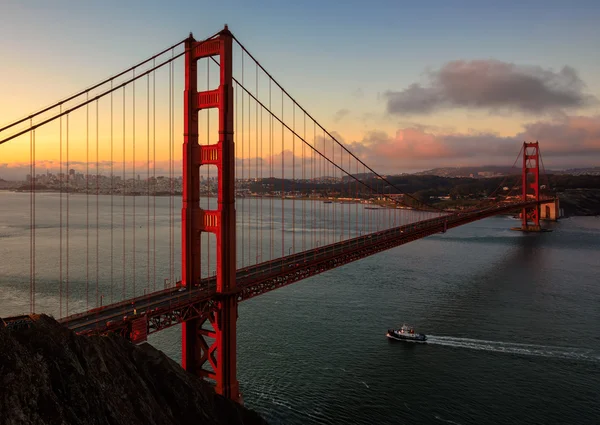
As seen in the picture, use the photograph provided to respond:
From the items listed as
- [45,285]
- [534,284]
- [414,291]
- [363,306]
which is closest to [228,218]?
[363,306]

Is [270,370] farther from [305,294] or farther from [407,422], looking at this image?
[305,294]

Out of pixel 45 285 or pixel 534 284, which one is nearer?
pixel 45 285

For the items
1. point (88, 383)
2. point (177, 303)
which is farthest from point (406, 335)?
point (88, 383)

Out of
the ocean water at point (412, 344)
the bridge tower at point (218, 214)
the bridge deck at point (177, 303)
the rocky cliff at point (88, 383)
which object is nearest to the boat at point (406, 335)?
the ocean water at point (412, 344)

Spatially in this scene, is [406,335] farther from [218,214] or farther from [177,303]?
[177,303]

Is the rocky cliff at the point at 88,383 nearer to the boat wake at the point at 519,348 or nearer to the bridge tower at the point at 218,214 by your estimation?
the bridge tower at the point at 218,214

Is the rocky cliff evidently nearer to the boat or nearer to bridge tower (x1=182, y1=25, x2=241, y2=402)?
bridge tower (x1=182, y1=25, x2=241, y2=402)
